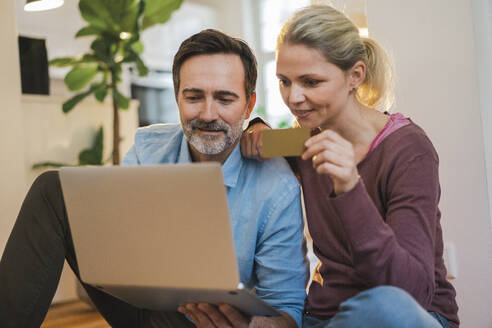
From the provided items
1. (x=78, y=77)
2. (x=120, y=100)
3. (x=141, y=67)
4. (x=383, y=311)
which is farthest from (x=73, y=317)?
(x=383, y=311)

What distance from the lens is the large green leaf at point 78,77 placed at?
3.13 meters

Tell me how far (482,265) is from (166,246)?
974 millimetres

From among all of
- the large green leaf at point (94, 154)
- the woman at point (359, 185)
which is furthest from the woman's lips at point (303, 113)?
the large green leaf at point (94, 154)

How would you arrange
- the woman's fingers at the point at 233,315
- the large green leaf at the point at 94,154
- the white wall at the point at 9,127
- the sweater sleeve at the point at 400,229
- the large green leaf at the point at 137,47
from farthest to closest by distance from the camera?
the large green leaf at the point at 137,47, the large green leaf at the point at 94,154, the white wall at the point at 9,127, the woman's fingers at the point at 233,315, the sweater sleeve at the point at 400,229

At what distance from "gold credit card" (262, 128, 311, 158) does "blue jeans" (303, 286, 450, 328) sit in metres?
0.29

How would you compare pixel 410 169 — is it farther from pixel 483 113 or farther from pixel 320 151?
pixel 483 113

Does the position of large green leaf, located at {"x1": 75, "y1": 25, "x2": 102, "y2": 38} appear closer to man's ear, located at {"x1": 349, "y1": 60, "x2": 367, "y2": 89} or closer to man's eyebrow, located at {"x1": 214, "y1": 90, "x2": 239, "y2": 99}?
man's eyebrow, located at {"x1": 214, "y1": 90, "x2": 239, "y2": 99}

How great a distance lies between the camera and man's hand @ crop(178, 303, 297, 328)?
1.06 m

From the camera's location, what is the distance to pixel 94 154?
119 inches

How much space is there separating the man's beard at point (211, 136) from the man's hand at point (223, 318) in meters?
0.38

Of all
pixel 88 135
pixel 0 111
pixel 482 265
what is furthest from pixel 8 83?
pixel 482 265

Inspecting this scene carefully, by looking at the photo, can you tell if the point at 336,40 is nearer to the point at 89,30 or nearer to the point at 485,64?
the point at 485,64

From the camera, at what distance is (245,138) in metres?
1.29

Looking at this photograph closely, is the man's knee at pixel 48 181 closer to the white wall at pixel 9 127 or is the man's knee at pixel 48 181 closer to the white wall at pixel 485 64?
the white wall at pixel 485 64
